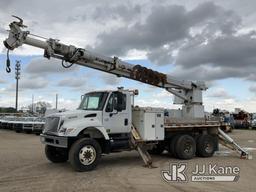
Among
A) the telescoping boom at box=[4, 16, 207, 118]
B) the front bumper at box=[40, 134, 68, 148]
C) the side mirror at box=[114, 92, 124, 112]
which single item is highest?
the telescoping boom at box=[4, 16, 207, 118]

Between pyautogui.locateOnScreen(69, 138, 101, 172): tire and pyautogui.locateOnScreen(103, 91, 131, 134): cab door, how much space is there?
1046 mm

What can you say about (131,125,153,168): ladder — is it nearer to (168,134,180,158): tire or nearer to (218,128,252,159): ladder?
(168,134,180,158): tire

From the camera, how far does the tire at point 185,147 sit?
48.8 feet

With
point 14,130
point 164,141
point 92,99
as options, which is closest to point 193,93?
point 164,141

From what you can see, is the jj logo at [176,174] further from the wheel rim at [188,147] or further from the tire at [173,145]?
the wheel rim at [188,147]

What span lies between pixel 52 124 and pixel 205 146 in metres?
6.63

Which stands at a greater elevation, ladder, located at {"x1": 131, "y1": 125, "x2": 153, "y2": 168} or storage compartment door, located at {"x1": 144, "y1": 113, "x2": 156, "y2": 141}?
storage compartment door, located at {"x1": 144, "y1": 113, "x2": 156, "y2": 141}

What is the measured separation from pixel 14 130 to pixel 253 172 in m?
24.6

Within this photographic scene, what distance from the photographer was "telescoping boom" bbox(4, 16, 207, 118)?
1217 centimetres

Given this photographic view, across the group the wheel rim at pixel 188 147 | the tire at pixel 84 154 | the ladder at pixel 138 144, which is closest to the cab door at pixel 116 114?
the ladder at pixel 138 144

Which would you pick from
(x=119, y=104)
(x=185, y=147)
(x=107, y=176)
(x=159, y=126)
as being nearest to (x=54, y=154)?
(x=119, y=104)

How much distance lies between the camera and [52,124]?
12.6 meters

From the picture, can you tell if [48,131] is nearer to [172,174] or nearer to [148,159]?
[148,159]

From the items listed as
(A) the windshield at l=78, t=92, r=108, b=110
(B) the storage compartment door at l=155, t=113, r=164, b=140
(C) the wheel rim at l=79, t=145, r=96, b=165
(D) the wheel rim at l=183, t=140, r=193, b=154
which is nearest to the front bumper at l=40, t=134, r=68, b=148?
(C) the wheel rim at l=79, t=145, r=96, b=165
